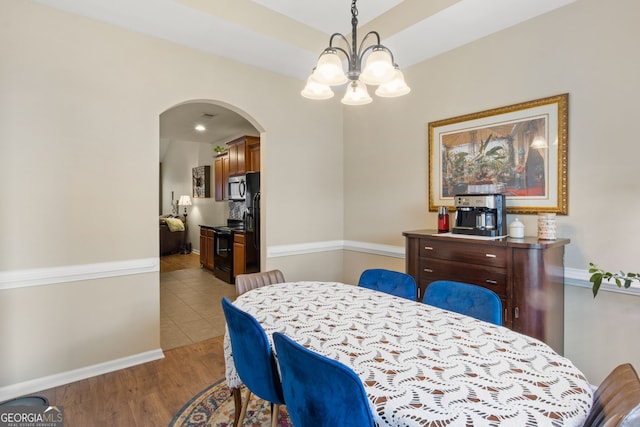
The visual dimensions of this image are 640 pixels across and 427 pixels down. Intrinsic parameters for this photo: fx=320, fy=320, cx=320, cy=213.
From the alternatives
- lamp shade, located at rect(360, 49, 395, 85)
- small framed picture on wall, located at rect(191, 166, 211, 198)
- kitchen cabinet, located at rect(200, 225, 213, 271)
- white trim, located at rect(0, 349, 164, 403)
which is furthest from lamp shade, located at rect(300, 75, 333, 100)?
small framed picture on wall, located at rect(191, 166, 211, 198)

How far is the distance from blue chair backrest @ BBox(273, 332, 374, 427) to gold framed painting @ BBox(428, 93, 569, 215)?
222cm

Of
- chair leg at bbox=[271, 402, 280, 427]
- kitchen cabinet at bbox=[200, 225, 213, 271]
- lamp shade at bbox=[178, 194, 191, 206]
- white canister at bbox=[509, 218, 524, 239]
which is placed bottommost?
chair leg at bbox=[271, 402, 280, 427]

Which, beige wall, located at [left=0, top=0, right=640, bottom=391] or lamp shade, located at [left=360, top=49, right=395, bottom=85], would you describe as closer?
lamp shade, located at [left=360, top=49, right=395, bottom=85]

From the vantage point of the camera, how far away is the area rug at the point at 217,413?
1.94 meters

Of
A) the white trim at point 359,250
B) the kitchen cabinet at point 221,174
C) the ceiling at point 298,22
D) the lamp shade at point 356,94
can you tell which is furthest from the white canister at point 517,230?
the kitchen cabinet at point 221,174

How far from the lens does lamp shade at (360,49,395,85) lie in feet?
5.24

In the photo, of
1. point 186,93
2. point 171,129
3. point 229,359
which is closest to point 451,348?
point 229,359

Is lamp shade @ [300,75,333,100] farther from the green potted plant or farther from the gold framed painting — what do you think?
the green potted plant

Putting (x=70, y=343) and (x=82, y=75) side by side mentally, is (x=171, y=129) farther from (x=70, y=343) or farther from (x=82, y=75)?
(x=70, y=343)

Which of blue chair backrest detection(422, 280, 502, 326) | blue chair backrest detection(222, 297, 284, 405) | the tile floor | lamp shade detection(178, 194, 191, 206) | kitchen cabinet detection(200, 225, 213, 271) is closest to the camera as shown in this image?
blue chair backrest detection(222, 297, 284, 405)

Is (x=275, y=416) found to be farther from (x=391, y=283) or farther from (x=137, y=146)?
(x=137, y=146)

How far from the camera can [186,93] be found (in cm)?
288

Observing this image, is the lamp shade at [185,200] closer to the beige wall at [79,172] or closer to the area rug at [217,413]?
the beige wall at [79,172]

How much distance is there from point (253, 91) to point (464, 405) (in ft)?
10.5
